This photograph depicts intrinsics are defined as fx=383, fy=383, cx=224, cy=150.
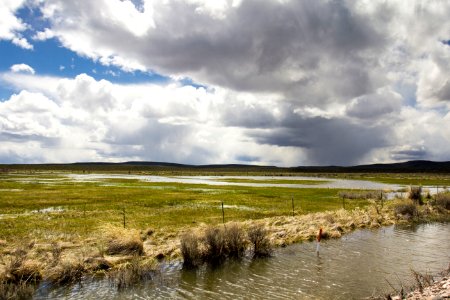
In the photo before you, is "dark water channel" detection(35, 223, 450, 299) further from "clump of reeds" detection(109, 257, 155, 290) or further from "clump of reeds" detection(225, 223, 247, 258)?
"clump of reeds" detection(225, 223, 247, 258)

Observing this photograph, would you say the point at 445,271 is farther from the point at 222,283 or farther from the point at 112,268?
the point at 112,268

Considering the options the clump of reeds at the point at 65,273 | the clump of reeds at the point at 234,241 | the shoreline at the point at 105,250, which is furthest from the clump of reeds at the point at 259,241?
the clump of reeds at the point at 65,273

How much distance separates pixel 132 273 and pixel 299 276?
787cm

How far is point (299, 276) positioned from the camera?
18.4 meters

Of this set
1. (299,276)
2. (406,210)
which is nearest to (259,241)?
(299,276)

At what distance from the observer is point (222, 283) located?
17.6m

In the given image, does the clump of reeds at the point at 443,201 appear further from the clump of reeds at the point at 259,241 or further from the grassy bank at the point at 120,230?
the clump of reeds at the point at 259,241

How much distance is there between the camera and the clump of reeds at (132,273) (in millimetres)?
17109

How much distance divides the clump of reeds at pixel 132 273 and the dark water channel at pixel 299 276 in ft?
1.26

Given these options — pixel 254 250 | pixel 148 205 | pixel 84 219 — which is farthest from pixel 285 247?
pixel 148 205

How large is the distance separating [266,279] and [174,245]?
6.83 meters

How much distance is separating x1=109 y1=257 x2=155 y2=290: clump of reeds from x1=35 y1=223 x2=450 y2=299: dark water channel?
38 cm

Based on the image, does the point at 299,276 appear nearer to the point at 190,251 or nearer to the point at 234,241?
the point at 234,241

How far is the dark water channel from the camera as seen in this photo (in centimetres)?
1609
